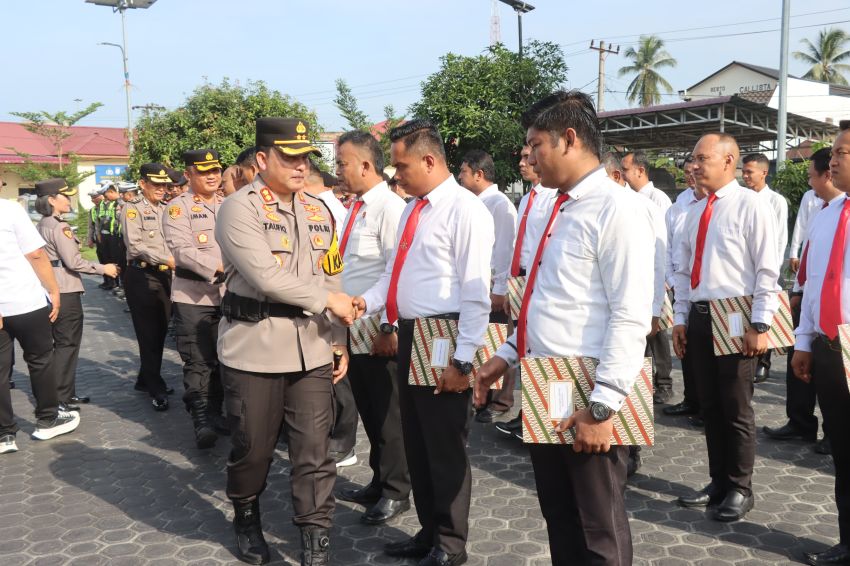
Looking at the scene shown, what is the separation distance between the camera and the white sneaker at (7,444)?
5.58 m

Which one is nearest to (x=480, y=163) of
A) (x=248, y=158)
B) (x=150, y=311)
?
(x=248, y=158)

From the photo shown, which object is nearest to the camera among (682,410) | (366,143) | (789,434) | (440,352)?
(440,352)

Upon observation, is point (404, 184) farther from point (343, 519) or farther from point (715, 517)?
point (715, 517)

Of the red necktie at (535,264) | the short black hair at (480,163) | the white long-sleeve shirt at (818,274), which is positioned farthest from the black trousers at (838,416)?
the short black hair at (480,163)

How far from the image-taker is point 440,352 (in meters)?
3.45

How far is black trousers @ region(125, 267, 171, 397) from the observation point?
690 cm

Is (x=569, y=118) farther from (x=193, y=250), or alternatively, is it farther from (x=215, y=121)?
(x=215, y=121)

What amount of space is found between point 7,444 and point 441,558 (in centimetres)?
394

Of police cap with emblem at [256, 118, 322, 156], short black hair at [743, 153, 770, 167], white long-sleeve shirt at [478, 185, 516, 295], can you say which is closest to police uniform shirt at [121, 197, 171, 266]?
white long-sleeve shirt at [478, 185, 516, 295]

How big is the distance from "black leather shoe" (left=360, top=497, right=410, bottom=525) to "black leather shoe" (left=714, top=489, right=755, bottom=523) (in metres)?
1.80

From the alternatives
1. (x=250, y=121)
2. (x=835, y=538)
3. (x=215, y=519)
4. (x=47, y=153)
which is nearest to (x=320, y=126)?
(x=250, y=121)

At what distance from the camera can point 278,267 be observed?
3.52m

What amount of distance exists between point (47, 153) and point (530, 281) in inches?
1734

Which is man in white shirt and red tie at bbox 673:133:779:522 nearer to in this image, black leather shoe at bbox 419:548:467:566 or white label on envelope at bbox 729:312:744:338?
white label on envelope at bbox 729:312:744:338
